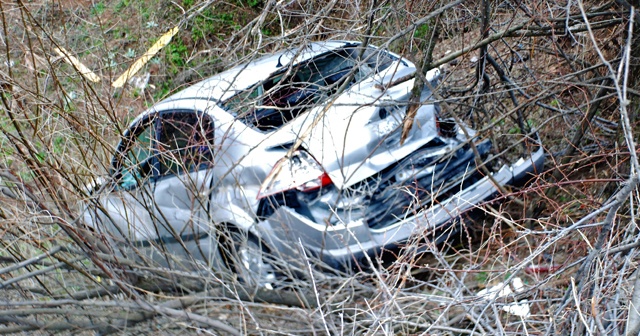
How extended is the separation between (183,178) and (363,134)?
133 centimetres

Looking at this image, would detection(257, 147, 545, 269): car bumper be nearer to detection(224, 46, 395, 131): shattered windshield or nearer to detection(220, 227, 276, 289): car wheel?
detection(220, 227, 276, 289): car wheel

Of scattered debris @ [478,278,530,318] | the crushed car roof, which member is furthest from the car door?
scattered debris @ [478,278,530,318]

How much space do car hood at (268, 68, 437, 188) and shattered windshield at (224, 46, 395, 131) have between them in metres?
0.11

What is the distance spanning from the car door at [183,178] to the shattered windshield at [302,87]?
309 mm

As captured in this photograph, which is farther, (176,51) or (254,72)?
(176,51)

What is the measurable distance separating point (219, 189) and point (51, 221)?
1.35 m

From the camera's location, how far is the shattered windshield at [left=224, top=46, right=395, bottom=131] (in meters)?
3.96

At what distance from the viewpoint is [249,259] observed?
4.22 m

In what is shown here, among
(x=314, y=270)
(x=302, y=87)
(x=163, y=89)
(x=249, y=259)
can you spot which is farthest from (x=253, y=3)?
(x=314, y=270)

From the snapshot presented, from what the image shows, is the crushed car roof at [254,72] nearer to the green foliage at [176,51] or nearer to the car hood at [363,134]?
the car hood at [363,134]

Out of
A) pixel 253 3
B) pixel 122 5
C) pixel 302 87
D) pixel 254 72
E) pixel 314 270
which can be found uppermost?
pixel 122 5

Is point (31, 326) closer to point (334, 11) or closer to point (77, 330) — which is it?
point (77, 330)

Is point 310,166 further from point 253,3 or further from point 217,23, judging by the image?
point 217,23

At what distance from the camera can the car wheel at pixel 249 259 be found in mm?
3859
